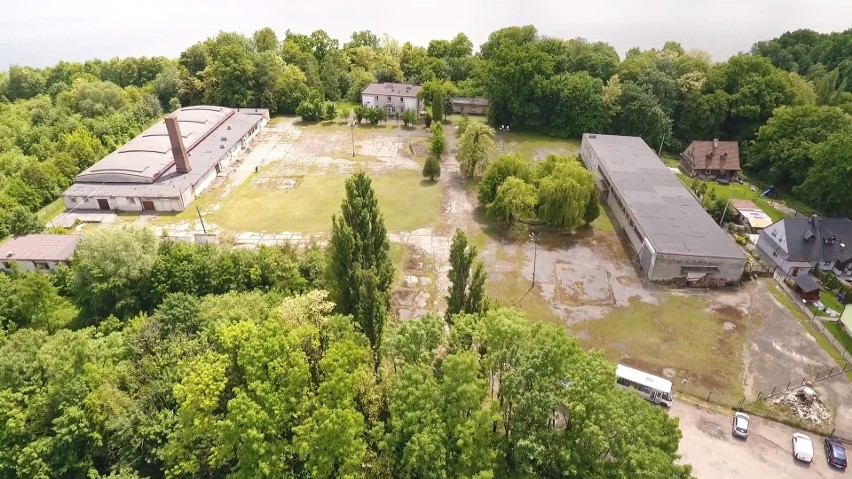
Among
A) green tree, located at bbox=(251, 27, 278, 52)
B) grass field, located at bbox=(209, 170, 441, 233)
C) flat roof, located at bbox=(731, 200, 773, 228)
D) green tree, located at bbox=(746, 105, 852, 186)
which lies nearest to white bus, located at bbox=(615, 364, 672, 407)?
Result: grass field, located at bbox=(209, 170, 441, 233)

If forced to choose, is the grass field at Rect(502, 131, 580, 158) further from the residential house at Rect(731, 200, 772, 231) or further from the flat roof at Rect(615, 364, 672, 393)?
the flat roof at Rect(615, 364, 672, 393)

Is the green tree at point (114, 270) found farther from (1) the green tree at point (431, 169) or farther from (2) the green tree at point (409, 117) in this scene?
(2) the green tree at point (409, 117)

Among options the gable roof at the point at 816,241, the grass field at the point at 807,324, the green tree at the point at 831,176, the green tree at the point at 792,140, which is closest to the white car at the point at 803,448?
the grass field at the point at 807,324

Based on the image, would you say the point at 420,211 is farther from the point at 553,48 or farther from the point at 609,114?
the point at 553,48

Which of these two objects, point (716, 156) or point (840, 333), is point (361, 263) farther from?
point (716, 156)

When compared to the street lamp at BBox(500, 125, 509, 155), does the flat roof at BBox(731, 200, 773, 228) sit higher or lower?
lower

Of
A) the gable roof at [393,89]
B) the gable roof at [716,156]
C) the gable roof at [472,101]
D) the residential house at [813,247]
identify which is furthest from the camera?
the gable roof at [472,101]
